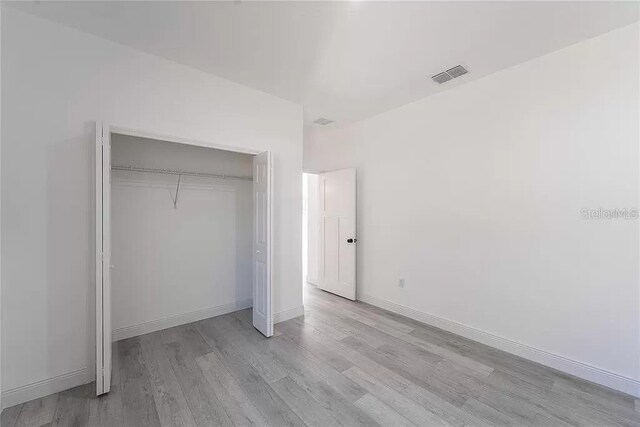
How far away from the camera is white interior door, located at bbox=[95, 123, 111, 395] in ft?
6.61

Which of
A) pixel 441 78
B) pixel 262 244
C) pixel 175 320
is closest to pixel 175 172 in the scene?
pixel 262 244

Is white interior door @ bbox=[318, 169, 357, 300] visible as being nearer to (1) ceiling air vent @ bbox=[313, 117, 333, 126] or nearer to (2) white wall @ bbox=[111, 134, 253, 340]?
(1) ceiling air vent @ bbox=[313, 117, 333, 126]

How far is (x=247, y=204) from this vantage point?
12.7ft

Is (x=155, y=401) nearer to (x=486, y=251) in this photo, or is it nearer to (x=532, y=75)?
(x=486, y=251)

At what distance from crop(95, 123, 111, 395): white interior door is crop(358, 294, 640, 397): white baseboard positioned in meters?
3.26

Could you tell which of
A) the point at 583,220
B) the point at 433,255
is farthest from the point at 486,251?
the point at 583,220

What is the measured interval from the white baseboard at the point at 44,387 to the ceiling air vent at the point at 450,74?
441 cm

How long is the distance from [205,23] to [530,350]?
4184 millimetres

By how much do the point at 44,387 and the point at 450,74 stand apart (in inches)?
184

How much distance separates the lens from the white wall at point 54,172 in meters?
1.97

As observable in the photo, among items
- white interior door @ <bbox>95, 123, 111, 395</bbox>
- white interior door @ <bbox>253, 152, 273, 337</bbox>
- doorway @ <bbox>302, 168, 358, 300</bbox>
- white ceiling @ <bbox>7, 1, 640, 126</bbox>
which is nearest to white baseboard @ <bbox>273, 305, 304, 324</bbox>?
white interior door @ <bbox>253, 152, 273, 337</bbox>

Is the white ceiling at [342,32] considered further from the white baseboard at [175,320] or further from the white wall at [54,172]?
the white baseboard at [175,320]

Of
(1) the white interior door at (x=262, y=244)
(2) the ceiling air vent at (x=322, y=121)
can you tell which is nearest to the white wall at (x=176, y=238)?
(1) the white interior door at (x=262, y=244)

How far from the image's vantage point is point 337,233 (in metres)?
4.54
